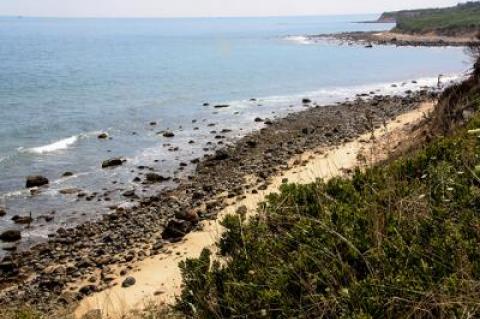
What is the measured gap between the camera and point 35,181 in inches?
891

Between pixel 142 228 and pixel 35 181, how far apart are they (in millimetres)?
8249

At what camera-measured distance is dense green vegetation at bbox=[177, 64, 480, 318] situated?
4.68 metres

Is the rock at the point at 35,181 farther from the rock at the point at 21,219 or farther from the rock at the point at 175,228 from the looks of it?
the rock at the point at 175,228

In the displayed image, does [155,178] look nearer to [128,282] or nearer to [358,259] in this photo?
[128,282]

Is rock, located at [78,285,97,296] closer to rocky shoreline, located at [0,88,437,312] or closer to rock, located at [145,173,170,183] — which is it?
rocky shoreline, located at [0,88,437,312]

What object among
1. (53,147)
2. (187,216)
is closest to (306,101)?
(53,147)

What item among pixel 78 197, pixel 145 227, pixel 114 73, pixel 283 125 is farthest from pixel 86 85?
pixel 145 227

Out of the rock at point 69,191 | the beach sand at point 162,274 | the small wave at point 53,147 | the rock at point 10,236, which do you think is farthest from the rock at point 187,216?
the small wave at point 53,147

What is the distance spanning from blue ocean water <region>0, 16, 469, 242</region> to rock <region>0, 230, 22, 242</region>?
2.48ft

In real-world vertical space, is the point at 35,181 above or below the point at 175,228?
above

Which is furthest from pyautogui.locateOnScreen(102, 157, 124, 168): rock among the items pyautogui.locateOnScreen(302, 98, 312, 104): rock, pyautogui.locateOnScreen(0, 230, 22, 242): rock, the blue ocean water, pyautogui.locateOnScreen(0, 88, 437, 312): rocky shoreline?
pyautogui.locateOnScreen(302, 98, 312, 104): rock

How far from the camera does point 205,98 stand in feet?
149

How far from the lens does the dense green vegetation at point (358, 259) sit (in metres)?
4.68

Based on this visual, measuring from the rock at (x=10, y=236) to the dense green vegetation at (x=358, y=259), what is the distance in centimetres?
1276
